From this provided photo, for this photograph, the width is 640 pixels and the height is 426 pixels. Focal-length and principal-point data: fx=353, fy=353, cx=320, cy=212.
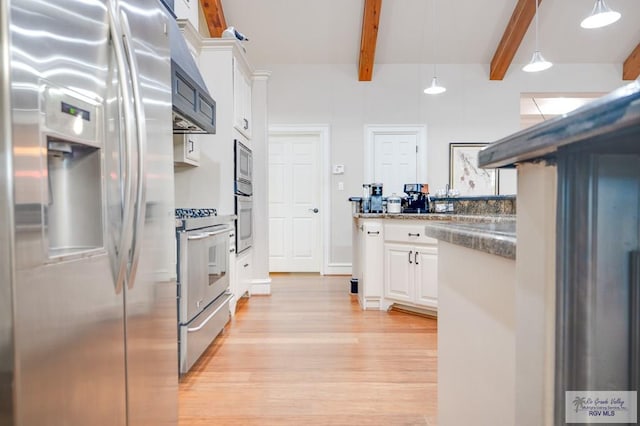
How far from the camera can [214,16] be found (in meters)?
4.19

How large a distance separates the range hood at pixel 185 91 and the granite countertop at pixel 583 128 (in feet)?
5.95

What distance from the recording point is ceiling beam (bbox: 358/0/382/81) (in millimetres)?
4176

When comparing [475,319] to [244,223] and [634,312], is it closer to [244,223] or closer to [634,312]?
[634,312]

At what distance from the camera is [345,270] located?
5125 mm

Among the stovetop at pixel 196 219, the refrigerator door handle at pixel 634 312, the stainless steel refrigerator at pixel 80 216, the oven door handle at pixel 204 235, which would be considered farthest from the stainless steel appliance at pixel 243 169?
the refrigerator door handle at pixel 634 312

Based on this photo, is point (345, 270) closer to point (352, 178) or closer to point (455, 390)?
point (352, 178)

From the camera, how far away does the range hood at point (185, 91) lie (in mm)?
1915

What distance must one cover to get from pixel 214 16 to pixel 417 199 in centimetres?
320

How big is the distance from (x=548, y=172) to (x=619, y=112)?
0.47 feet

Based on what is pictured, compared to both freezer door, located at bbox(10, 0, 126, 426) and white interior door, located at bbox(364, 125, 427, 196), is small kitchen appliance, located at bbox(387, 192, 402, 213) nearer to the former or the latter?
white interior door, located at bbox(364, 125, 427, 196)

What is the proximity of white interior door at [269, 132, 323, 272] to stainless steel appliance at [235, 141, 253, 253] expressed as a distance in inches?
58.0

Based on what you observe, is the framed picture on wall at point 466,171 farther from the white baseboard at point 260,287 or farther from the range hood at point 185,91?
the range hood at point 185,91

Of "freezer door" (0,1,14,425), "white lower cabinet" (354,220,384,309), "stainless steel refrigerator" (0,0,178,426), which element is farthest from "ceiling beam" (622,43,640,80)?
"freezer door" (0,1,14,425)

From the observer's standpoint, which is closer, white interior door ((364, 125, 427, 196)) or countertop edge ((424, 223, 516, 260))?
countertop edge ((424, 223, 516, 260))
